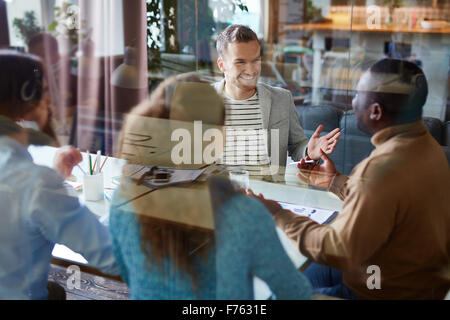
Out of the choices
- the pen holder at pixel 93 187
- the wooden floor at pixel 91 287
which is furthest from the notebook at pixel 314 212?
the pen holder at pixel 93 187

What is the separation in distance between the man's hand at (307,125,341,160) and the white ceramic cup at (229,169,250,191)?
216mm

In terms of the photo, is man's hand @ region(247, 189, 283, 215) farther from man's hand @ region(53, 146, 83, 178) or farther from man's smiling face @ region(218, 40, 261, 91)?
man's smiling face @ region(218, 40, 261, 91)

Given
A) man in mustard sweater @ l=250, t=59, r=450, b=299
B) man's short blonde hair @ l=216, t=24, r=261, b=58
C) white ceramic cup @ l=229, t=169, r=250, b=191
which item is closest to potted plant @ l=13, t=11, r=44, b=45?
man's short blonde hair @ l=216, t=24, r=261, b=58

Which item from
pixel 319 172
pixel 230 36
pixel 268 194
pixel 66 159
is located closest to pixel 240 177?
pixel 268 194

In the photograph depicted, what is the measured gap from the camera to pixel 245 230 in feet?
2.81

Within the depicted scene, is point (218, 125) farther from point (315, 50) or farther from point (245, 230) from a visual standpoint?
point (315, 50)

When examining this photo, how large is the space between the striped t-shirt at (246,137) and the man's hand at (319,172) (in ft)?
0.39

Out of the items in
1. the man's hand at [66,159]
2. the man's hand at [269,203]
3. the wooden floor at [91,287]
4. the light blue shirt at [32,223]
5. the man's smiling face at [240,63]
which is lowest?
the wooden floor at [91,287]

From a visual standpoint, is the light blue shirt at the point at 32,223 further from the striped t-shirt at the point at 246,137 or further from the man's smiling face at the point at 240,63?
the man's smiling face at the point at 240,63

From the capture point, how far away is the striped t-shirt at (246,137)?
1.32 metres

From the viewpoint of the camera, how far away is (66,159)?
3.94 ft

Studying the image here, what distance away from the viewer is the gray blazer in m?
1.40

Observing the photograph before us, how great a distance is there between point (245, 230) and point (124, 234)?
11.9 inches
